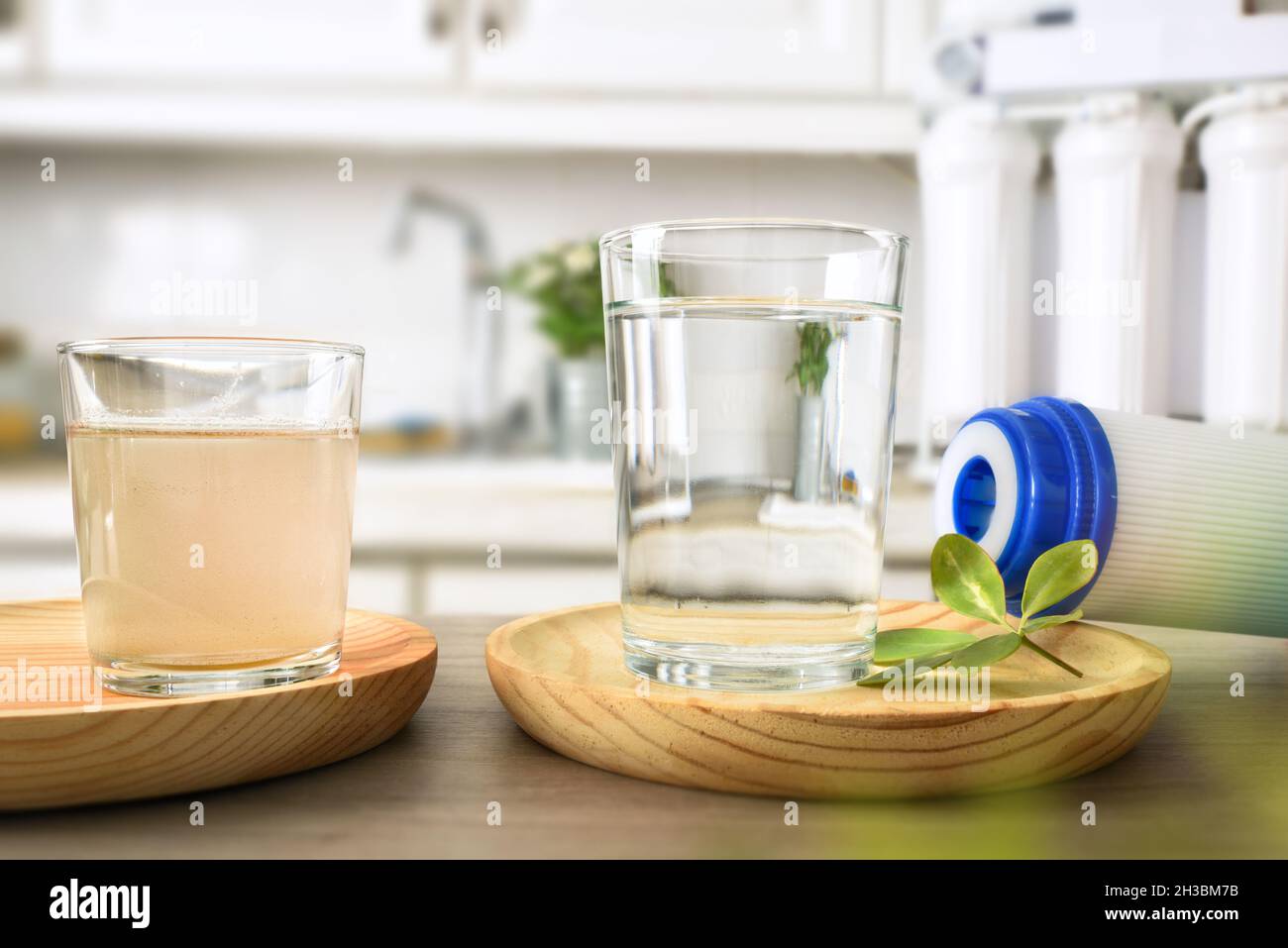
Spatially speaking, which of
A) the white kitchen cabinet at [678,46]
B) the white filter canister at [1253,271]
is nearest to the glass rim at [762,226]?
the white filter canister at [1253,271]

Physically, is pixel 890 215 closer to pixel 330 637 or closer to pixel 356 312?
pixel 356 312

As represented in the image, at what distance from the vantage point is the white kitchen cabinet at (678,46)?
1642 millimetres

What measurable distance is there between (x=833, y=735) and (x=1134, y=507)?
279 mm

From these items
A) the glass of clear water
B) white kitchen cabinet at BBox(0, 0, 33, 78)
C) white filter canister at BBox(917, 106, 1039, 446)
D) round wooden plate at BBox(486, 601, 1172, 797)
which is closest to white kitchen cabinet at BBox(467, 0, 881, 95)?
white filter canister at BBox(917, 106, 1039, 446)

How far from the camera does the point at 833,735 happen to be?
1.08 ft

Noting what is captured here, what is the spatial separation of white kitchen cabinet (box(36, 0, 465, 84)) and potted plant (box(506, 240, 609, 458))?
344mm

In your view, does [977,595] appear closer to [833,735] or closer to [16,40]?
[833,735]

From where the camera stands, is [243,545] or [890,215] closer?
[243,545]

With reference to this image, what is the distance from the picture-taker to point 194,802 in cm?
33

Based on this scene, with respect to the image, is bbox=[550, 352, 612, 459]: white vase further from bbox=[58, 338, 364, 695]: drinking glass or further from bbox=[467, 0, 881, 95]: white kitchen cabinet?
bbox=[58, 338, 364, 695]: drinking glass

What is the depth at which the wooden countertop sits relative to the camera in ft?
0.96

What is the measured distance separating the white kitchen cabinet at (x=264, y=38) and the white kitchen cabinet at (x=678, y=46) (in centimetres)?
8

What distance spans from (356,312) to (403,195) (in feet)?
0.78
